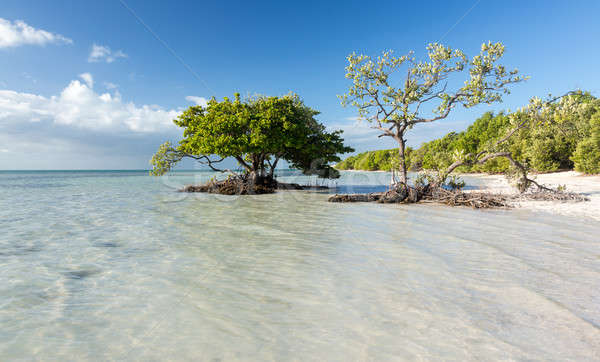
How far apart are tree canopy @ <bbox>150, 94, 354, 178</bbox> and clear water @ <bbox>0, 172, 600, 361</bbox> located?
11.5 meters

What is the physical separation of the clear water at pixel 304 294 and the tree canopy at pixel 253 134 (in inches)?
454

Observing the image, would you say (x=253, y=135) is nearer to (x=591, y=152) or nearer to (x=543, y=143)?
(x=591, y=152)

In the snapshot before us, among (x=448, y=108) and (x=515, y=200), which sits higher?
(x=448, y=108)

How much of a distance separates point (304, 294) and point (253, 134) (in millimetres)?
15938

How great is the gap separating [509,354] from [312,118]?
21.7 metres

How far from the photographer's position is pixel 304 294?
3.98m

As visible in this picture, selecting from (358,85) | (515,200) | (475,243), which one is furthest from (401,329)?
(515,200)

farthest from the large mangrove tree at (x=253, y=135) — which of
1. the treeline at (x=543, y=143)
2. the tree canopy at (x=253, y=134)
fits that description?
the treeline at (x=543, y=143)

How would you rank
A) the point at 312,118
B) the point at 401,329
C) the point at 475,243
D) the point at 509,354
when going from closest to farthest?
the point at 509,354 < the point at 401,329 < the point at 475,243 < the point at 312,118

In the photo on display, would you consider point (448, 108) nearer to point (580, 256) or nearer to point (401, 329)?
point (580, 256)

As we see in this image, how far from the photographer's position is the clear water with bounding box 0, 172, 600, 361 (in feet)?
9.05

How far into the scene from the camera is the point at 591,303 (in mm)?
3535

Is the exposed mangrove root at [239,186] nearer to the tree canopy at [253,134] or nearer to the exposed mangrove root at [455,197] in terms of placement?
the tree canopy at [253,134]

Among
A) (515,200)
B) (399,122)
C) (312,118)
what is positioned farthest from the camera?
(312,118)
